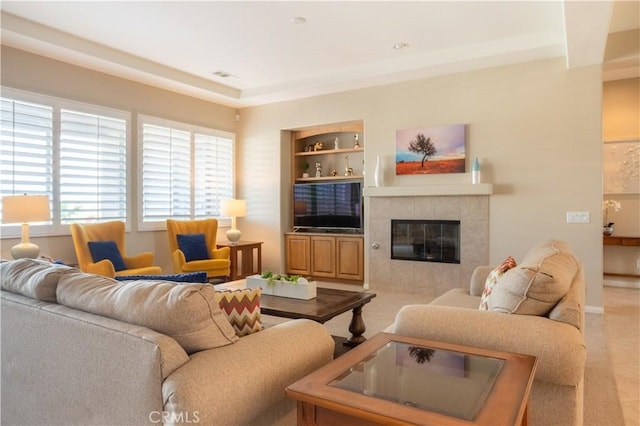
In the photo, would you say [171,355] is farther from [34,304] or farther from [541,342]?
[541,342]

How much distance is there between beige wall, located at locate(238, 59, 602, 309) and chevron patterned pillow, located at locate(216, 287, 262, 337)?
13.6 ft

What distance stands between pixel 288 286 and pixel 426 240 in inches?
110

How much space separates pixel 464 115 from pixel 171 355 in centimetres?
490

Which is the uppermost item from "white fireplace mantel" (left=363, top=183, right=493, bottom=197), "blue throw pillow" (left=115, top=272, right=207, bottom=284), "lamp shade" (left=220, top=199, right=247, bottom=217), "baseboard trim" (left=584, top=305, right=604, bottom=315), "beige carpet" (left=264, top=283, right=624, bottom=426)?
"white fireplace mantel" (left=363, top=183, right=493, bottom=197)

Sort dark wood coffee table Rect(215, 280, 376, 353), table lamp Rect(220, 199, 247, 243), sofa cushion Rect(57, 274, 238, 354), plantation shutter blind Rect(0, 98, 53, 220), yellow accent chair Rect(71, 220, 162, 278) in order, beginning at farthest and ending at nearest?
table lamp Rect(220, 199, 247, 243) < yellow accent chair Rect(71, 220, 162, 278) < plantation shutter blind Rect(0, 98, 53, 220) < dark wood coffee table Rect(215, 280, 376, 353) < sofa cushion Rect(57, 274, 238, 354)

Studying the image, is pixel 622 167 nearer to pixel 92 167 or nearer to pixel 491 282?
pixel 491 282

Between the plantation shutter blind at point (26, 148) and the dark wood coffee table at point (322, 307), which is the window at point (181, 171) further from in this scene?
the dark wood coffee table at point (322, 307)

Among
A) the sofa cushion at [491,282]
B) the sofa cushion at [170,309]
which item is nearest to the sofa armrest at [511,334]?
the sofa cushion at [491,282]

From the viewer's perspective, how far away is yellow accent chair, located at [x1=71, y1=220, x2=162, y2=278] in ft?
14.9

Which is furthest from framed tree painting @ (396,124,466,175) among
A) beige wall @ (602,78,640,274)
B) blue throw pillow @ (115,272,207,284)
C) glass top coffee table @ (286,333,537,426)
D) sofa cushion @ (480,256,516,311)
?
blue throw pillow @ (115,272,207,284)

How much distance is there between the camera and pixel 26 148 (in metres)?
4.60

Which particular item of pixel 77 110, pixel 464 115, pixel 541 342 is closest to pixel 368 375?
pixel 541 342

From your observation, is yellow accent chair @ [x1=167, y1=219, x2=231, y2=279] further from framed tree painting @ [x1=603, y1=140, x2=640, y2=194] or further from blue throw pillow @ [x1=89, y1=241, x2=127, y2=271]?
framed tree painting @ [x1=603, y1=140, x2=640, y2=194]

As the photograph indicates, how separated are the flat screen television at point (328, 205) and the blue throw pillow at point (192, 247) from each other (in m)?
1.71
